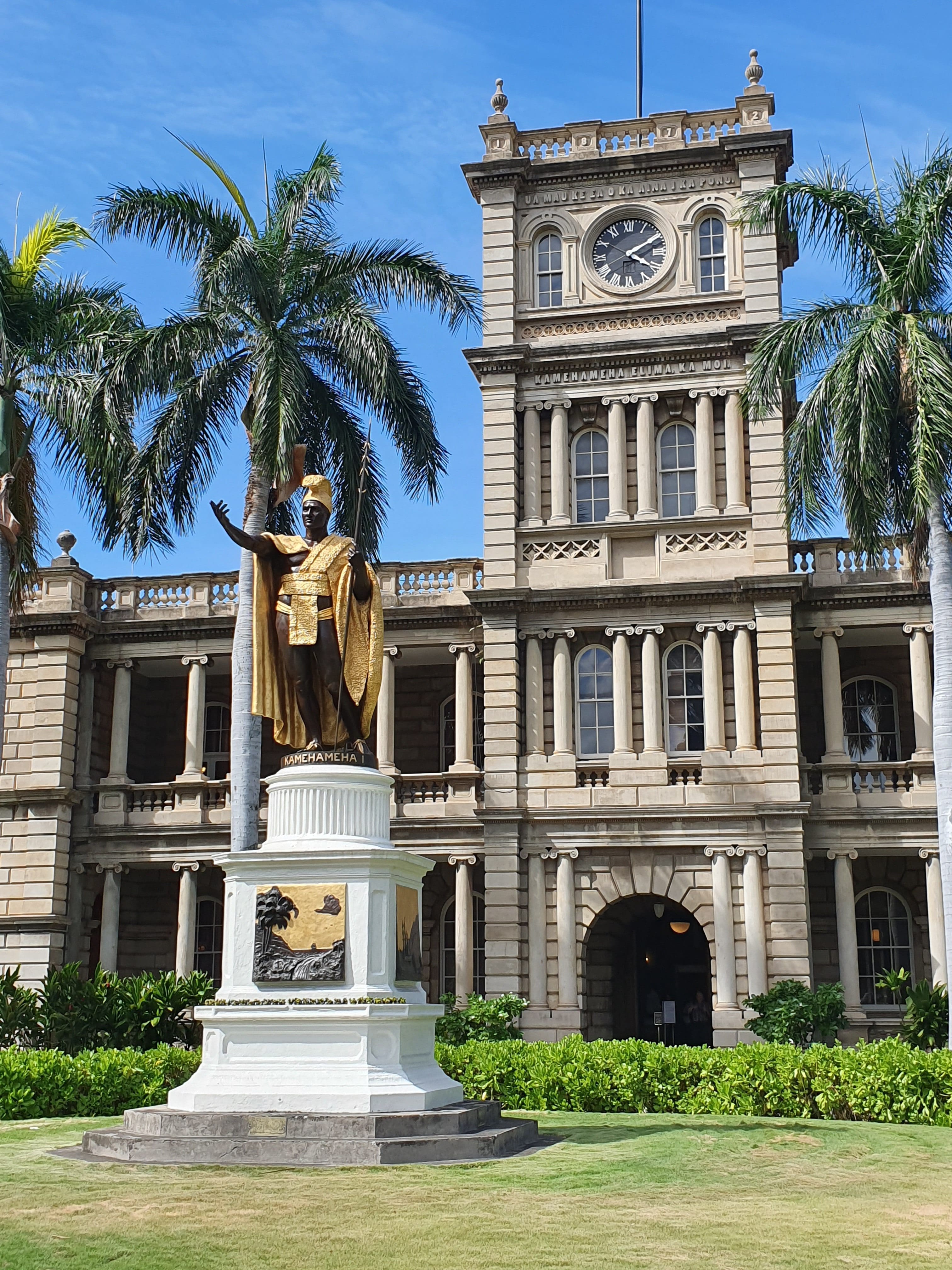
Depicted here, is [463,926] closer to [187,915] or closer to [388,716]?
[388,716]

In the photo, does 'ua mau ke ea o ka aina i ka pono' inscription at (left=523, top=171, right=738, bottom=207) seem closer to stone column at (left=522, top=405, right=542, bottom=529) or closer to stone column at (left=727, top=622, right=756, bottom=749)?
stone column at (left=522, top=405, right=542, bottom=529)

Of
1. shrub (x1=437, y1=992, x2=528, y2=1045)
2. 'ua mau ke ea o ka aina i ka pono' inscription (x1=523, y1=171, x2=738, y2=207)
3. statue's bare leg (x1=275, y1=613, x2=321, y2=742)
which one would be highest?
'ua mau ke ea o ka aina i ka pono' inscription (x1=523, y1=171, x2=738, y2=207)

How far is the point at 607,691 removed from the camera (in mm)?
27359

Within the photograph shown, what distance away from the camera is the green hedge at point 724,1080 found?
50.8 ft

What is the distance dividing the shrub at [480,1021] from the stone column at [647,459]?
9.26m


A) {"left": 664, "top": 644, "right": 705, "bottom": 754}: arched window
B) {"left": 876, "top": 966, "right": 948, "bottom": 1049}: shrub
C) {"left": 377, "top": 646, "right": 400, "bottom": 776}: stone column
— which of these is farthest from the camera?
{"left": 377, "top": 646, "right": 400, "bottom": 776}: stone column

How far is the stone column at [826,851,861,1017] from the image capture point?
26062 millimetres

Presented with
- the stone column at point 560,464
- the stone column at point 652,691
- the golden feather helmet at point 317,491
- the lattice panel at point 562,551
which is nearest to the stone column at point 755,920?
the stone column at point 652,691

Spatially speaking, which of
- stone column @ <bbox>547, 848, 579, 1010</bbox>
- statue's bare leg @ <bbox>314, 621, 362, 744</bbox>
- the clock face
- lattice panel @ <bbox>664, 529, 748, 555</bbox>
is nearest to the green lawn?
statue's bare leg @ <bbox>314, 621, 362, 744</bbox>

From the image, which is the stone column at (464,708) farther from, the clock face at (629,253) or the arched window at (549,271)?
the clock face at (629,253)

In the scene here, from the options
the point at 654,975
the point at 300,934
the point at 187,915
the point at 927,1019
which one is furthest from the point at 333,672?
the point at 654,975

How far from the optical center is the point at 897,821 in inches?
1041

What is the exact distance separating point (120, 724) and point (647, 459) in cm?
1204

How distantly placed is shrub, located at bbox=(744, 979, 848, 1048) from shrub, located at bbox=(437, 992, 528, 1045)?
3.87 m
